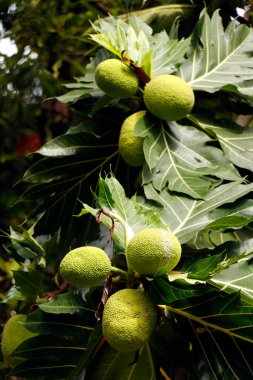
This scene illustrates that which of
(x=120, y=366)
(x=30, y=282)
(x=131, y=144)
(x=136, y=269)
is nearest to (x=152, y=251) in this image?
(x=136, y=269)

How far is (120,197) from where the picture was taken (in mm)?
1208

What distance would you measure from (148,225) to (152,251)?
0.15m

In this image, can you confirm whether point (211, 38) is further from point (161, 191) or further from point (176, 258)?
point (176, 258)

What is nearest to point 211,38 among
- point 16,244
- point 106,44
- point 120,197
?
point 106,44

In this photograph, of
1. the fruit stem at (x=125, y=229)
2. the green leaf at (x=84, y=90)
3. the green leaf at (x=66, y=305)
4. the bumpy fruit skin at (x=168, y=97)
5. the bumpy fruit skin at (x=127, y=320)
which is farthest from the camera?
the green leaf at (x=84, y=90)

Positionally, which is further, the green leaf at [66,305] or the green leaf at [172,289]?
the green leaf at [66,305]

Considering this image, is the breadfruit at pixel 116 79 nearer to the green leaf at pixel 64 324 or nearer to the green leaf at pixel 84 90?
the green leaf at pixel 84 90

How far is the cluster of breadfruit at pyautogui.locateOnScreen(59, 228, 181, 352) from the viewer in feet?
3.26

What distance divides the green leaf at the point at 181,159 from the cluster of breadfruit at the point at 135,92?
3 cm

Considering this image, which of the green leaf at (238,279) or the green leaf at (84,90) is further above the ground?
the green leaf at (84,90)

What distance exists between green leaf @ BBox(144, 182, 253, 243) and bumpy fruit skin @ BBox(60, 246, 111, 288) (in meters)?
0.23

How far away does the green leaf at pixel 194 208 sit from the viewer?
1.23 meters

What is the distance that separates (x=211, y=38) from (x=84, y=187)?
0.49 m

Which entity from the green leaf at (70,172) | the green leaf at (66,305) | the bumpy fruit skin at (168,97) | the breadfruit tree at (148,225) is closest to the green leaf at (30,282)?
the breadfruit tree at (148,225)
